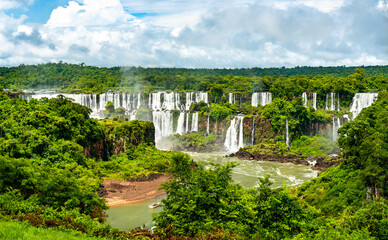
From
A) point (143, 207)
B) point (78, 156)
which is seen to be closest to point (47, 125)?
point (78, 156)

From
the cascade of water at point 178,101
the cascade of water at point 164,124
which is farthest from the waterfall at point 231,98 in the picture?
the cascade of water at point 164,124

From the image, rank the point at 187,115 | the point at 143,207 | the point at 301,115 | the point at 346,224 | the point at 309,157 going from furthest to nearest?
1. the point at 187,115
2. the point at 301,115
3. the point at 309,157
4. the point at 143,207
5. the point at 346,224

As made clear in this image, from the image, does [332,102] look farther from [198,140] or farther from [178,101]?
[178,101]

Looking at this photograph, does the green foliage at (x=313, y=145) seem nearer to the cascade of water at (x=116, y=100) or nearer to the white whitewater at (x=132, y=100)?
the white whitewater at (x=132, y=100)

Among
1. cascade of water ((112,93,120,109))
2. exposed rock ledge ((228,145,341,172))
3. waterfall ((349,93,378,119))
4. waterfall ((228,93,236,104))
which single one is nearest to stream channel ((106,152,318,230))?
exposed rock ledge ((228,145,341,172))

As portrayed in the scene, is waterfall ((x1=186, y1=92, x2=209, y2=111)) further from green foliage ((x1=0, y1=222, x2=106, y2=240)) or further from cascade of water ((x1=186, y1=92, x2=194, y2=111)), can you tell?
green foliage ((x1=0, y1=222, x2=106, y2=240))

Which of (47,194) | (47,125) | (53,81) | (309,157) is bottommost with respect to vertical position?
(309,157)

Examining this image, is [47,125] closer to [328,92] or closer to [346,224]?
[346,224]
